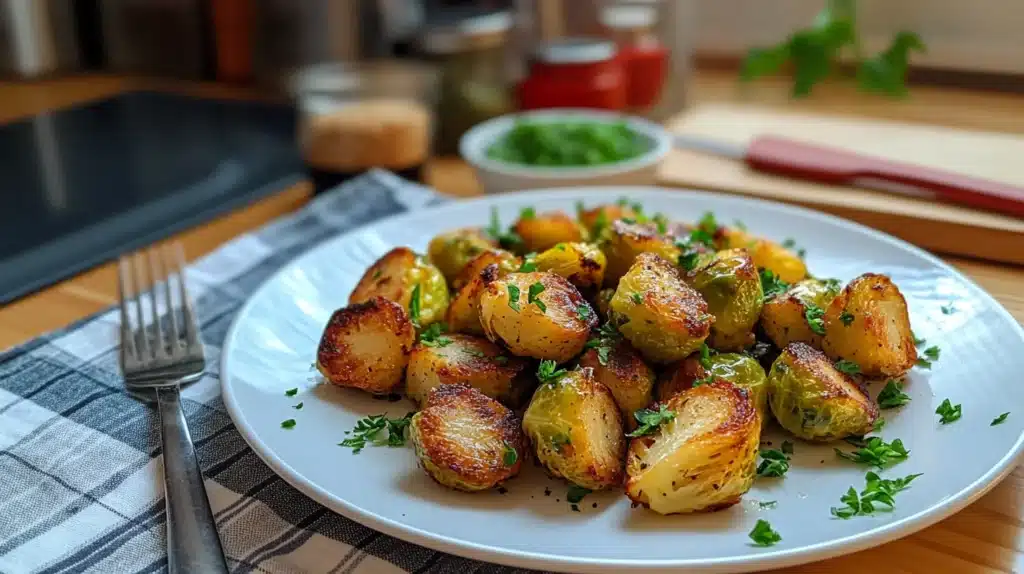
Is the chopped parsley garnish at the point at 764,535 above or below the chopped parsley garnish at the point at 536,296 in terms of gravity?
below

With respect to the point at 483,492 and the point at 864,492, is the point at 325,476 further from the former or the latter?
the point at 864,492

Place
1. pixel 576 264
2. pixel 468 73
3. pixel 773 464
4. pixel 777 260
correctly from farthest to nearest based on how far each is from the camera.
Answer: pixel 468 73, pixel 777 260, pixel 576 264, pixel 773 464

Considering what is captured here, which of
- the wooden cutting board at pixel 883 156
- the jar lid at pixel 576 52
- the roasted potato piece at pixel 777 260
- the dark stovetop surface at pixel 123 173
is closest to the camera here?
the roasted potato piece at pixel 777 260

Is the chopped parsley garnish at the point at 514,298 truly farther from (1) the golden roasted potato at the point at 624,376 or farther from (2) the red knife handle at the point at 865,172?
(2) the red knife handle at the point at 865,172

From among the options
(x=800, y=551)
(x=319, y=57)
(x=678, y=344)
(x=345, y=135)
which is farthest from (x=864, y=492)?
(x=319, y=57)

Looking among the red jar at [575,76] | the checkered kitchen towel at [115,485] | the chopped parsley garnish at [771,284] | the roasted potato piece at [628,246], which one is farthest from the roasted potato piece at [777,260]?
the red jar at [575,76]

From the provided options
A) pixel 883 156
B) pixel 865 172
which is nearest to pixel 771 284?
pixel 865 172

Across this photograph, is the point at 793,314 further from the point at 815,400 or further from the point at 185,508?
the point at 185,508

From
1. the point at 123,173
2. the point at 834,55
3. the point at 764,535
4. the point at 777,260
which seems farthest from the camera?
the point at 834,55
